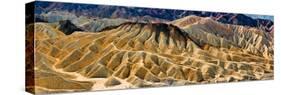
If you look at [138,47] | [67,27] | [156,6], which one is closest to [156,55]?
[138,47]

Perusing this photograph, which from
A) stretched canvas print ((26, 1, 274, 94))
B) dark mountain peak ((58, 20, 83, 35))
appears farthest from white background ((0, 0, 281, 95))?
dark mountain peak ((58, 20, 83, 35))

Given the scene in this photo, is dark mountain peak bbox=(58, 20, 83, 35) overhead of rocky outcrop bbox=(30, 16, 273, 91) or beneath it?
overhead

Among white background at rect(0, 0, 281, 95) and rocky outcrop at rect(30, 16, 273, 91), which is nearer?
white background at rect(0, 0, 281, 95)

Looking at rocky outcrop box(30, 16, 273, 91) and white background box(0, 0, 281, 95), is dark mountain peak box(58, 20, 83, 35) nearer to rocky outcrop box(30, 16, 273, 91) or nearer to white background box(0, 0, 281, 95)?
rocky outcrop box(30, 16, 273, 91)

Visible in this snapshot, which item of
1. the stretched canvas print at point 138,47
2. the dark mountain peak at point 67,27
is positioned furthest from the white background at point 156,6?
the dark mountain peak at point 67,27

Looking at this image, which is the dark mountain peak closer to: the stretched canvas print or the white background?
the stretched canvas print
